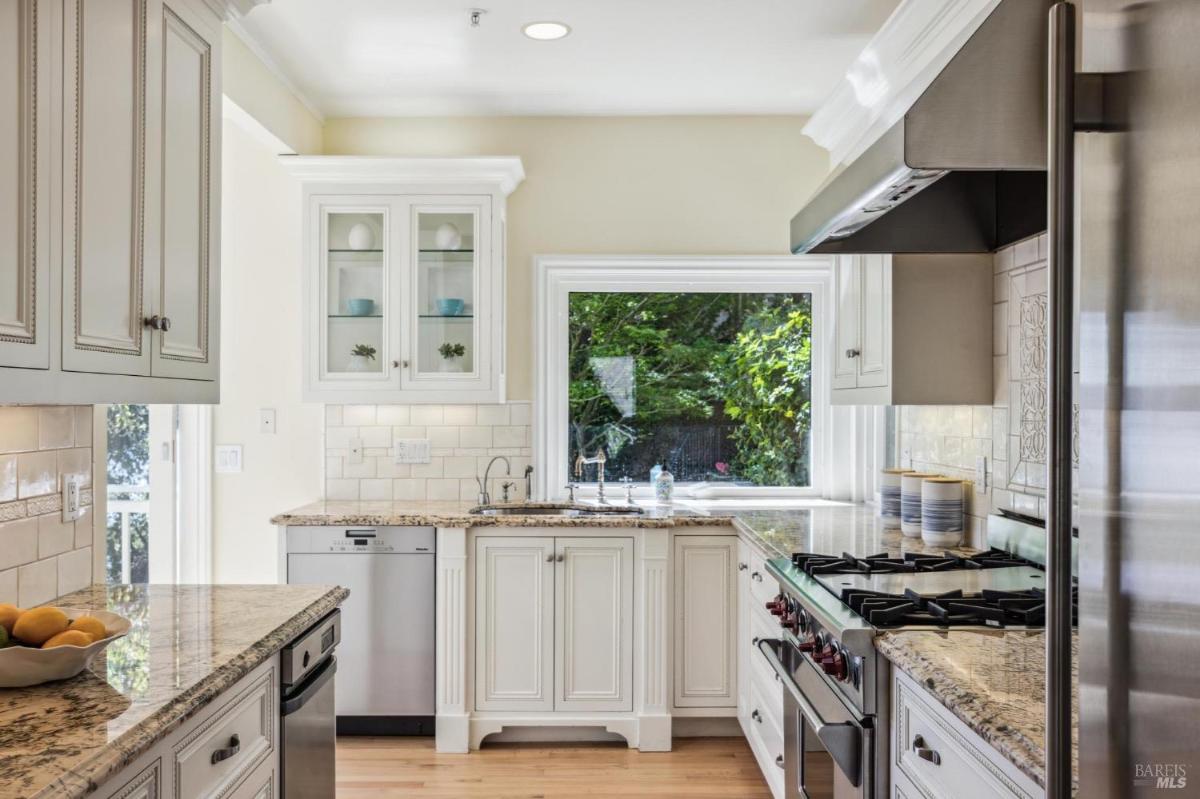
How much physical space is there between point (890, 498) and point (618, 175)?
1931mm

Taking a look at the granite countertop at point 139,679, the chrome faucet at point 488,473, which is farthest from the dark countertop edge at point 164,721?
the chrome faucet at point 488,473

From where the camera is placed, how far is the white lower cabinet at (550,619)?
11.5ft

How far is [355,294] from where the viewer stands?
3857 mm

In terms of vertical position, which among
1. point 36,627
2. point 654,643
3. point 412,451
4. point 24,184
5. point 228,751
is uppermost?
point 24,184

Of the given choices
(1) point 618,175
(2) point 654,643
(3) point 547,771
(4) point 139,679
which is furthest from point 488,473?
(4) point 139,679

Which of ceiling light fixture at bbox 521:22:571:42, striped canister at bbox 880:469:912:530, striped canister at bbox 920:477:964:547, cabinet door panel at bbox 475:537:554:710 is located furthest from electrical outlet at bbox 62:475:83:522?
striped canister at bbox 880:469:912:530

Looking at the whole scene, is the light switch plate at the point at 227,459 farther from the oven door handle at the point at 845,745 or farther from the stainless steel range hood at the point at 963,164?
the oven door handle at the point at 845,745

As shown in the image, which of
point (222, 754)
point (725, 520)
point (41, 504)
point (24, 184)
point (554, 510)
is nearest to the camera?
point (24, 184)

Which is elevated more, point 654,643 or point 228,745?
point 228,745

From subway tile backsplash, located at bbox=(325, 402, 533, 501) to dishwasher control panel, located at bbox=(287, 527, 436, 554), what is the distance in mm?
593

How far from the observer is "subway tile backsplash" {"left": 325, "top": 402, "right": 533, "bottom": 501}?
4.07 meters

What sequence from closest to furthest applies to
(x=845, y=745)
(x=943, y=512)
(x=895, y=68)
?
(x=845, y=745) → (x=943, y=512) → (x=895, y=68)

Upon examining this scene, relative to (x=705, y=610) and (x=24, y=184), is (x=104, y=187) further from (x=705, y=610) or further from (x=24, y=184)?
(x=705, y=610)

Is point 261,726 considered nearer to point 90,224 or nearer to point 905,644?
point 90,224
